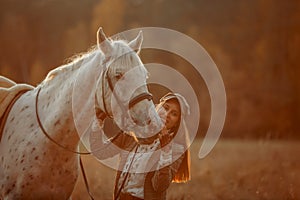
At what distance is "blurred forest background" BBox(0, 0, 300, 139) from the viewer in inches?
826

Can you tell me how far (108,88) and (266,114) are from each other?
18300mm

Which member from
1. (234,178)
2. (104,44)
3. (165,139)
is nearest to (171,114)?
(165,139)

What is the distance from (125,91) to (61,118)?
59 centimetres

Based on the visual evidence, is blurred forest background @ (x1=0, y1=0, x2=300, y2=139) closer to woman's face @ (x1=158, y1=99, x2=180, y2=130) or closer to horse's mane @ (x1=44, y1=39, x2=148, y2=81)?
woman's face @ (x1=158, y1=99, x2=180, y2=130)

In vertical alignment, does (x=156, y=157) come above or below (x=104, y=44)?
below

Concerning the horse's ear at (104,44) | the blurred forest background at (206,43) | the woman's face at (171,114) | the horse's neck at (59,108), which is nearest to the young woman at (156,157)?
the woman's face at (171,114)

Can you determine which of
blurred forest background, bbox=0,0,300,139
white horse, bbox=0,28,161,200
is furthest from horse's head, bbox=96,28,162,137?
blurred forest background, bbox=0,0,300,139

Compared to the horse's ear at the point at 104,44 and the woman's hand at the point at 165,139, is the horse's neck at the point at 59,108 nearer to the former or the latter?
the horse's ear at the point at 104,44

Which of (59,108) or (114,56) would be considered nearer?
(114,56)

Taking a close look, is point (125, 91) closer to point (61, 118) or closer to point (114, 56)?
point (114, 56)

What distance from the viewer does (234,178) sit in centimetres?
836

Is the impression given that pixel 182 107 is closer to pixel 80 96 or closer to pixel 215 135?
pixel 80 96

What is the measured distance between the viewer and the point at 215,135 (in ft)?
58.0

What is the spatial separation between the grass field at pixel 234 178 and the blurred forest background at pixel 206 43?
28.8 feet
